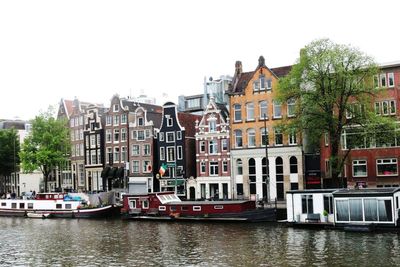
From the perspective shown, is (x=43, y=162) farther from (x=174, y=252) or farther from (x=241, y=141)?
(x=174, y=252)

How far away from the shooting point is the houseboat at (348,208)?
44.3m

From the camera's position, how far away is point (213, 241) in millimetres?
42500

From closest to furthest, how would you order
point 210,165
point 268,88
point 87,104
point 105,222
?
point 105,222 < point 268,88 < point 210,165 < point 87,104

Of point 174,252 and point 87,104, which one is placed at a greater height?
point 87,104

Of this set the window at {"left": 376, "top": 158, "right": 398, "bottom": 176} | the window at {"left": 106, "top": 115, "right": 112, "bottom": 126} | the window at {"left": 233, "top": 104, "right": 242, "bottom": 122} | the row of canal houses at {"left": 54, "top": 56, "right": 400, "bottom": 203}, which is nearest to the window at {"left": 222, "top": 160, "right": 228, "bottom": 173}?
the row of canal houses at {"left": 54, "top": 56, "right": 400, "bottom": 203}

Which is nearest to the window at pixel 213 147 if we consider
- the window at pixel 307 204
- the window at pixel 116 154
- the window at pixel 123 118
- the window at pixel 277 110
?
the window at pixel 277 110

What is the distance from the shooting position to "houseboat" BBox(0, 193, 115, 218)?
2704 inches

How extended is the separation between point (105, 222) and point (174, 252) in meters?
26.0

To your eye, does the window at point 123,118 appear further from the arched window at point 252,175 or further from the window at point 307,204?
the window at point 307,204

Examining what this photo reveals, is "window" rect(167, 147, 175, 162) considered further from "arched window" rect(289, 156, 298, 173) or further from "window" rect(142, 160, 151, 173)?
"arched window" rect(289, 156, 298, 173)

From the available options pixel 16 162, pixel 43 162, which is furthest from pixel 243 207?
pixel 16 162

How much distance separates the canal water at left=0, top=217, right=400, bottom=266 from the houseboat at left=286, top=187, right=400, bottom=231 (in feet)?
5.64

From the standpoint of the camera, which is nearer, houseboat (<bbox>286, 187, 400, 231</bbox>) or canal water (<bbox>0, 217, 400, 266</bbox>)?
canal water (<bbox>0, 217, 400, 266</bbox>)

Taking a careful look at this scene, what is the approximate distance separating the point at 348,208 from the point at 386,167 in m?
18.5
